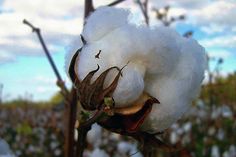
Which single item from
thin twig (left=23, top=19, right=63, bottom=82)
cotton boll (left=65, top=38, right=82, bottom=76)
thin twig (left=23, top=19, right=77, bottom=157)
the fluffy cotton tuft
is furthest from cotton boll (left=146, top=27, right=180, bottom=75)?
thin twig (left=23, top=19, right=63, bottom=82)

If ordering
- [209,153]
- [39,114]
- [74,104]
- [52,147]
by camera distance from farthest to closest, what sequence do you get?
[39,114]
[52,147]
[209,153]
[74,104]

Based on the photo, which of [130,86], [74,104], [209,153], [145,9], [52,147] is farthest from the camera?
[52,147]

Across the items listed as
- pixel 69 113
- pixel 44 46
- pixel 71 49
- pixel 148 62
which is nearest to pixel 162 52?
pixel 148 62

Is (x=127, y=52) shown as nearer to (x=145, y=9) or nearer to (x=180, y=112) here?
(x=180, y=112)

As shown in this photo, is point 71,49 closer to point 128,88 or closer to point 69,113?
point 128,88

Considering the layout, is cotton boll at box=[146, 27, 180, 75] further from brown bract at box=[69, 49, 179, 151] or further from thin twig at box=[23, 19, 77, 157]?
thin twig at box=[23, 19, 77, 157]

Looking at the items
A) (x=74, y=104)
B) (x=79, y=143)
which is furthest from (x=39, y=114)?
(x=79, y=143)

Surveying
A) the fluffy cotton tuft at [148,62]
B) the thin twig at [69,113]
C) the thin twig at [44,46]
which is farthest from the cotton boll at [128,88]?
the thin twig at [44,46]

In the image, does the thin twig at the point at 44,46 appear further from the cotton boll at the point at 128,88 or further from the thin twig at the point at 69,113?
the cotton boll at the point at 128,88
